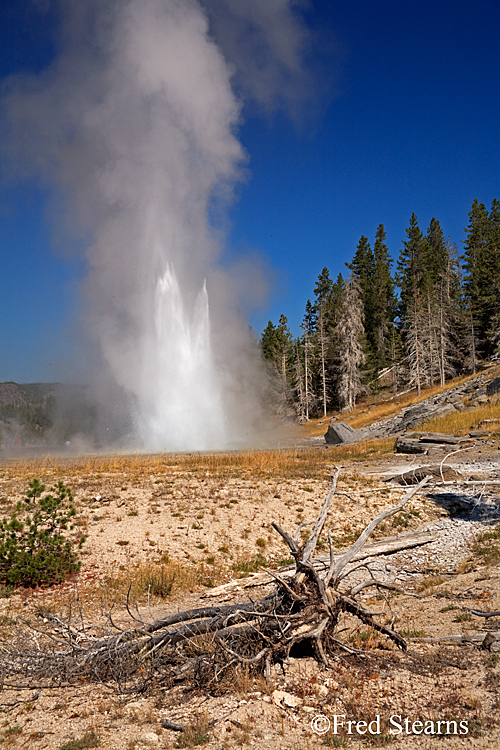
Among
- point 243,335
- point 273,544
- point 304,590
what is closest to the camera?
point 304,590

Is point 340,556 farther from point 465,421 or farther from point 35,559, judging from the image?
point 465,421

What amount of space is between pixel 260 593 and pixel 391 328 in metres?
65.3

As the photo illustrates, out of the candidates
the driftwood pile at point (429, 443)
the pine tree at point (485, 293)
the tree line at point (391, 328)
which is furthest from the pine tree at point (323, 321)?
the driftwood pile at point (429, 443)

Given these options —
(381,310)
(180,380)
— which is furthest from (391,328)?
(180,380)

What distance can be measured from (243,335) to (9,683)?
50135 millimetres

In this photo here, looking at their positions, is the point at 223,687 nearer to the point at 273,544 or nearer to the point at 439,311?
the point at 273,544

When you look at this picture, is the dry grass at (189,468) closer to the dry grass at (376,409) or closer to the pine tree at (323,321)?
the dry grass at (376,409)

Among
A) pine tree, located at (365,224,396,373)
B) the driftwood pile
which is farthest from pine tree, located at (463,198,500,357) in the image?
the driftwood pile

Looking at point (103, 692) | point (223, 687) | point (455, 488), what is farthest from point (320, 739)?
point (455, 488)

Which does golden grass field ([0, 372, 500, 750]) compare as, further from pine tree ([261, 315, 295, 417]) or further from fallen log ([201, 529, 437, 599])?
pine tree ([261, 315, 295, 417])

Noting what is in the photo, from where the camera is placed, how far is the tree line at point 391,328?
5866 cm

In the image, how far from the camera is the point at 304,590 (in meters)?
5.86

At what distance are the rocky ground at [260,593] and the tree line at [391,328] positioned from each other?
40953 millimetres

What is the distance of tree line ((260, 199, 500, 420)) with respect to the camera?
5866 cm
